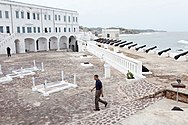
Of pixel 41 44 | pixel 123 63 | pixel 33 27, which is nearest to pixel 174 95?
pixel 123 63

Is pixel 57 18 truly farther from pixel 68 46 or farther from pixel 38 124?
pixel 38 124

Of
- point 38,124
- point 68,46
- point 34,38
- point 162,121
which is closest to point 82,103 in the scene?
point 38,124

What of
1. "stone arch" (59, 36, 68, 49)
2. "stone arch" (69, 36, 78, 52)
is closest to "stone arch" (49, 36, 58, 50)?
"stone arch" (59, 36, 68, 49)

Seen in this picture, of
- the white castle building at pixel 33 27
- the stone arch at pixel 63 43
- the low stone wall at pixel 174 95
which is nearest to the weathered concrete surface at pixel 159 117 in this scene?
the low stone wall at pixel 174 95

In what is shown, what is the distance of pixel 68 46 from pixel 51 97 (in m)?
36.2

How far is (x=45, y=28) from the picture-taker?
4166 cm

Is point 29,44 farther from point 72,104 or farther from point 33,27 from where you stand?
point 72,104

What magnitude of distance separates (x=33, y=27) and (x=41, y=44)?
12.3 ft

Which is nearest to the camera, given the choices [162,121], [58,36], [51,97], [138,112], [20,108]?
[162,121]

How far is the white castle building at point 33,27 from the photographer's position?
31.9 m

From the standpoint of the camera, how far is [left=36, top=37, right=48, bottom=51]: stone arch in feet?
128

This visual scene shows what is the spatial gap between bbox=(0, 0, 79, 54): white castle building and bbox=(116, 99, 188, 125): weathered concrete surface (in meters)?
25.9

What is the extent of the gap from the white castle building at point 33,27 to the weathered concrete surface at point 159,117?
25883mm

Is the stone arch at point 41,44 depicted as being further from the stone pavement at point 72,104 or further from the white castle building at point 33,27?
the stone pavement at point 72,104
